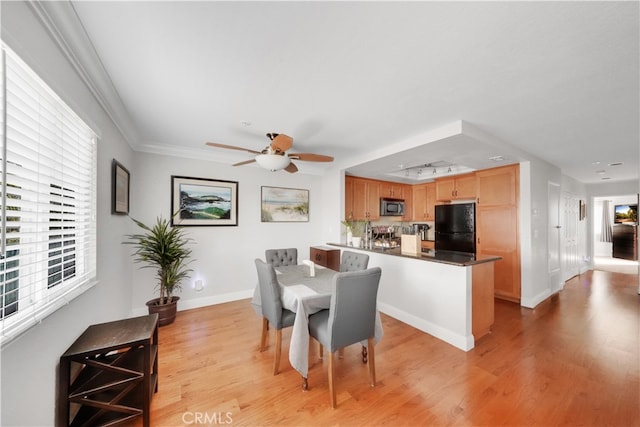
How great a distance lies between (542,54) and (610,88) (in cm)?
93

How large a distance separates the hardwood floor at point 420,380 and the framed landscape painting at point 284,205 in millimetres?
1813

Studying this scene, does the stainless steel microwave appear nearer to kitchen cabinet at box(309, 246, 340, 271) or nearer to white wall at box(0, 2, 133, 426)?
kitchen cabinet at box(309, 246, 340, 271)

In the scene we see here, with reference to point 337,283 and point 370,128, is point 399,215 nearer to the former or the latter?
point 370,128

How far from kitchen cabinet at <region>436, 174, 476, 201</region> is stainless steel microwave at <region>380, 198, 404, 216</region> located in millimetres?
804

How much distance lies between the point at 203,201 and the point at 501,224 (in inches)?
194

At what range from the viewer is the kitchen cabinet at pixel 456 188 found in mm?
4484

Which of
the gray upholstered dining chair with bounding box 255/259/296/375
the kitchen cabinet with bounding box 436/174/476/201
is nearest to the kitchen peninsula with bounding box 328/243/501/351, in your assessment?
the gray upholstered dining chair with bounding box 255/259/296/375

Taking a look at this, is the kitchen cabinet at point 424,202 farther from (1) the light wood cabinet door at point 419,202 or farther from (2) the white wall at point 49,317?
(2) the white wall at point 49,317

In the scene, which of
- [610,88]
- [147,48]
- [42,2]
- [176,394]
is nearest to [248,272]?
[176,394]

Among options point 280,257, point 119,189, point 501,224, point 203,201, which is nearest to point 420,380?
point 280,257

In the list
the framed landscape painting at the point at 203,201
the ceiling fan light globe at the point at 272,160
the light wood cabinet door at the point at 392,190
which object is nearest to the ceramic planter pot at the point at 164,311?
the framed landscape painting at the point at 203,201

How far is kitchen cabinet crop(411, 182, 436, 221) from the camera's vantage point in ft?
17.7

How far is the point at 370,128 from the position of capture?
2.67 m

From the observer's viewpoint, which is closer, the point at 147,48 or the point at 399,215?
the point at 147,48
